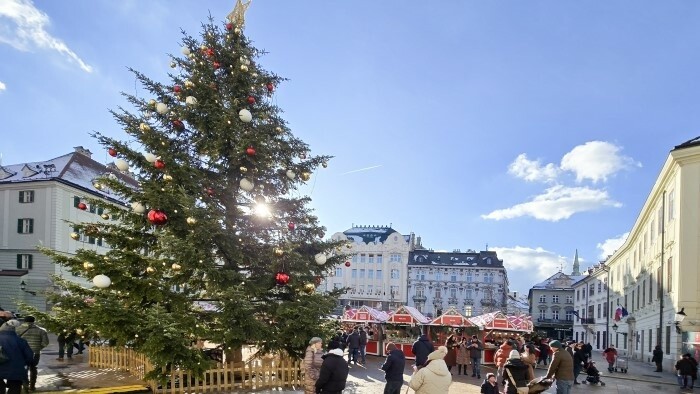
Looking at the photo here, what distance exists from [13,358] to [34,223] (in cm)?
3739

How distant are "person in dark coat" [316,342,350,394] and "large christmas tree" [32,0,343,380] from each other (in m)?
4.76

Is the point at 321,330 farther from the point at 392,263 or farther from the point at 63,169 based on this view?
the point at 392,263

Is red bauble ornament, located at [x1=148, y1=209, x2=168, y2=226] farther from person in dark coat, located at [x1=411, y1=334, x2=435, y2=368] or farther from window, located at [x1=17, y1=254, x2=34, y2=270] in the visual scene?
window, located at [x1=17, y1=254, x2=34, y2=270]

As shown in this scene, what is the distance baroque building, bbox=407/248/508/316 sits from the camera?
281 feet

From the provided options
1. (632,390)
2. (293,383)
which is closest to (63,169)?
(293,383)

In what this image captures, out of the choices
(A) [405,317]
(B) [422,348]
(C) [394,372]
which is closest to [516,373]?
(C) [394,372]

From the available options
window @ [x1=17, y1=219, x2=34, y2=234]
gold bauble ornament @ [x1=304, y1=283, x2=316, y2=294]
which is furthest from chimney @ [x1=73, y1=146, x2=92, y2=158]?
gold bauble ornament @ [x1=304, y1=283, x2=316, y2=294]

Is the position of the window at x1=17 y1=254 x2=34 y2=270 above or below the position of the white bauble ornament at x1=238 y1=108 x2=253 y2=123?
below

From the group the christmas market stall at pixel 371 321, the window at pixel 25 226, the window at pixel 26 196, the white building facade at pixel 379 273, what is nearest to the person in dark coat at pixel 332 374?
the christmas market stall at pixel 371 321

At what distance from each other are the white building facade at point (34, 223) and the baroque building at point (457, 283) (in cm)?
5537

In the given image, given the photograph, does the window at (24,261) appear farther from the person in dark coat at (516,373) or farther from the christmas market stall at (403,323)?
the person in dark coat at (516,373)

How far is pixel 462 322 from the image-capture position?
28094 mm

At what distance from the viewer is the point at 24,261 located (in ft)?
136

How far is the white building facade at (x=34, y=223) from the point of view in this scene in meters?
40.2
